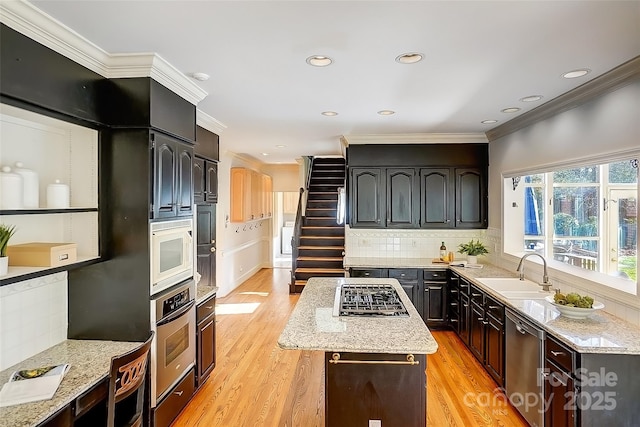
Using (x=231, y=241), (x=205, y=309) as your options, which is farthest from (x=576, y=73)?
(x=231, y=241)

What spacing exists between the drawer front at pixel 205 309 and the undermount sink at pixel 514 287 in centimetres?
270

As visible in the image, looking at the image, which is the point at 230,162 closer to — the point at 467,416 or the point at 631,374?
the point at 467,416

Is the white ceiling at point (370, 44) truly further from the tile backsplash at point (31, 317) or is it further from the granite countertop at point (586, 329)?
the granite countertop at point (586, 329)

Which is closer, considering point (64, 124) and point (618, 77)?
point (64, 124)

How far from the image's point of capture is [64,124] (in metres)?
2.24

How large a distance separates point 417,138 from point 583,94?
7.50 ft

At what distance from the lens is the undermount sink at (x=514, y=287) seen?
3361 mm

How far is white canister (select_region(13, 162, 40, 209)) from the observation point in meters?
1.98

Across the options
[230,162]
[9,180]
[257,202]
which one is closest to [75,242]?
[9,180]

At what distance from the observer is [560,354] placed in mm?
2332

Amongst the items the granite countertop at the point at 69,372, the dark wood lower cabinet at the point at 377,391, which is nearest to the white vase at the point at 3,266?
the granite countertop at the point at 69,372

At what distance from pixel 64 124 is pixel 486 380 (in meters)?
4.04

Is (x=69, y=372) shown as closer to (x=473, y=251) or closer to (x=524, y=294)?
(x=524, y=294)

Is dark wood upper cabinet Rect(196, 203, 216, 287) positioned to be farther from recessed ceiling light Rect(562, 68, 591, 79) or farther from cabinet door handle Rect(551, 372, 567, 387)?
recessed ceiling light Rect(562, 68, 591, 79)
